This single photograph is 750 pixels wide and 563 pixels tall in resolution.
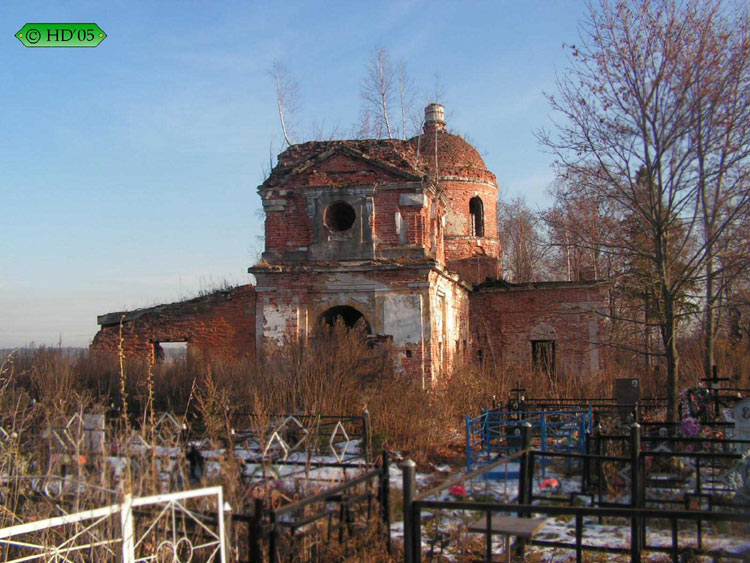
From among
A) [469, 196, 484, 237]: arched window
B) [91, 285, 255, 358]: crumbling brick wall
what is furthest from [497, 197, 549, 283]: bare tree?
[91, 285, 255, 358]: crumbling brick wall

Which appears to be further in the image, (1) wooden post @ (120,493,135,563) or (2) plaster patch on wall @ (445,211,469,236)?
(2) plaster patch on wall @ (445,211,469,236)

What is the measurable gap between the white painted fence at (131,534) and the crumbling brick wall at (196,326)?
12.2 meters

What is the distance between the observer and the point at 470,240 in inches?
1146

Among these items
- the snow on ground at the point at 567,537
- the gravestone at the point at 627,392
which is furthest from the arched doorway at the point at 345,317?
the snow on ground at the point at 567,537

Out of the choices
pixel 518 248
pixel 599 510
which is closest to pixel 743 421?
pixel 599 510

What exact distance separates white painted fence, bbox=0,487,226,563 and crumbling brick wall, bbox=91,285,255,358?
40.0 ft

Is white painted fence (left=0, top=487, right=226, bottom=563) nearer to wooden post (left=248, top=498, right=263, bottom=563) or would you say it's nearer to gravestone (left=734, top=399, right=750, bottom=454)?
wooden post (left=248, top=498, right=263, bottom=563)

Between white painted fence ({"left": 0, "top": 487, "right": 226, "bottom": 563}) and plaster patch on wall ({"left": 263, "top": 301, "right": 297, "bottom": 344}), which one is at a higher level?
plaster patch on wall ({"left": 263, "top": 301, "right": 297, "bottom": 344})

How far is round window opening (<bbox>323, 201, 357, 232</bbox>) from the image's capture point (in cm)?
1822

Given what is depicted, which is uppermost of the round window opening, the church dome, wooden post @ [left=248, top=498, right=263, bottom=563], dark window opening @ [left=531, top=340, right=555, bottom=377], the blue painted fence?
the church dome

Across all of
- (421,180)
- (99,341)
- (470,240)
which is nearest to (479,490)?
(421,180)

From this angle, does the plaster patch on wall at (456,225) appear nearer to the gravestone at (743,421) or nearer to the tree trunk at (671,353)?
the tree trunk at (671,353)

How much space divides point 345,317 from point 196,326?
4461 millimetres

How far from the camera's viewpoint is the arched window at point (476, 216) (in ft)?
96.9
